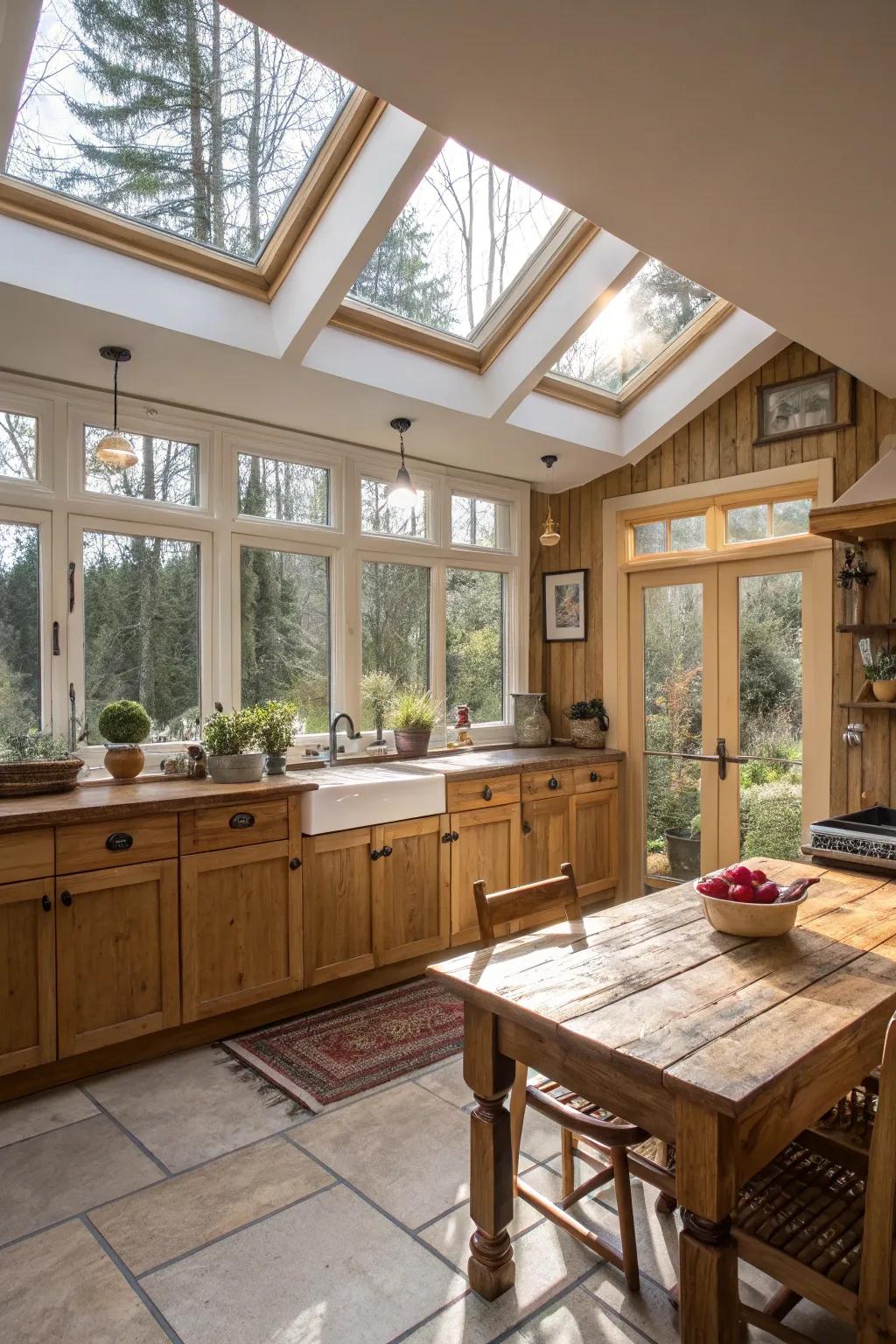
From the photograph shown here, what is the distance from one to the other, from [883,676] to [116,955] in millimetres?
3467

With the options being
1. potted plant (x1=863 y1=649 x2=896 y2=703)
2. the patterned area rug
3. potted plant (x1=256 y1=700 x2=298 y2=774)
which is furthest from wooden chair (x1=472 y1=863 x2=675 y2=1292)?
potted plant (x1=863 y1=649 x2=896 y2=703)

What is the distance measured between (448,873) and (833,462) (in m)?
2.81

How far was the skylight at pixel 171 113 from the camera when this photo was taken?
8.00ft

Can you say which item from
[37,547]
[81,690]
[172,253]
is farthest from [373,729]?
[172,253]

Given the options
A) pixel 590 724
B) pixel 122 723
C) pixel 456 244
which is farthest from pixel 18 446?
pixel 590 724

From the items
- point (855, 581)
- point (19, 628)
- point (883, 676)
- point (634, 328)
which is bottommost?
point (883, 676)

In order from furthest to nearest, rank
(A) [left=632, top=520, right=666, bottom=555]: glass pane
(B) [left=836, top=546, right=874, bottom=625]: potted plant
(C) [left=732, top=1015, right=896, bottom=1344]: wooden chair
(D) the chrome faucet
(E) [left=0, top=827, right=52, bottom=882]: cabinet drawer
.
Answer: (A) [left=632, top=520, right=666, bottom=555]: glass pane, (D) the chrome faucet, (B) [left=836, top=546, right=874, bottom=625]: potted plant, (E) [left=0, top=827, right=52, bottom=882]: cabinet drawer, (C) [left=732, top=1015, right=896, bottom=1344]: wooden chair

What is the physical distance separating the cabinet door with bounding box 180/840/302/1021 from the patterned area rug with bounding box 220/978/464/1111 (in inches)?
7.2

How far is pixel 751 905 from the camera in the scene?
200 cm

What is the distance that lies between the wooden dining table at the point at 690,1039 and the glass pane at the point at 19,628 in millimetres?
2263

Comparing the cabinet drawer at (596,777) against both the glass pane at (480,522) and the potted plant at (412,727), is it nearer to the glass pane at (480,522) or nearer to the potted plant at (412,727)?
the potted plant at (412,727)

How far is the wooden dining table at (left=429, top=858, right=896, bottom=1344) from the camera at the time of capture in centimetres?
140

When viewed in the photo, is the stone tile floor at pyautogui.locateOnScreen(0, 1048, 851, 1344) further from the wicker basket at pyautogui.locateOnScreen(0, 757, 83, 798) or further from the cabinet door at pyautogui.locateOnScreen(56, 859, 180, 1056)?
the wicker basket at pyautogui.locateOnScreen(0, 757, 83, 798)

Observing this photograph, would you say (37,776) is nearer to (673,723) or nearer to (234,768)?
(234,768)
